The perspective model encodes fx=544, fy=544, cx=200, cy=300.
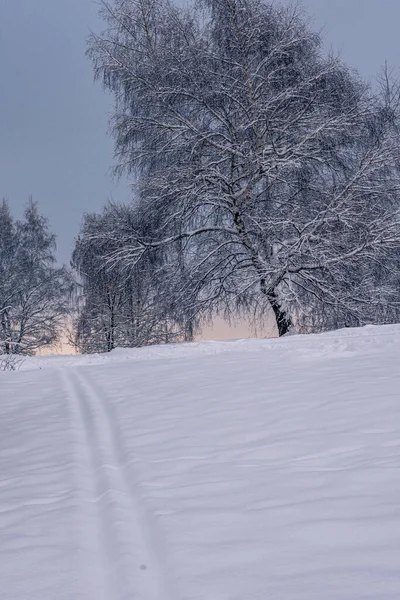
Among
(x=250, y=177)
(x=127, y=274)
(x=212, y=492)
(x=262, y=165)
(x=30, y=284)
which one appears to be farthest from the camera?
(x=30, y=284)

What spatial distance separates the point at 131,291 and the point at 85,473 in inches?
358

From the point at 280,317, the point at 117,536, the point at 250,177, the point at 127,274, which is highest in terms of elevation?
the point at 250,177

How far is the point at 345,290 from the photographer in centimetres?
1070

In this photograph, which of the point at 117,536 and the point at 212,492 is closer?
the point at 117,536

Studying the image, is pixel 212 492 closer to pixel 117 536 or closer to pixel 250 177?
pixel 117 536

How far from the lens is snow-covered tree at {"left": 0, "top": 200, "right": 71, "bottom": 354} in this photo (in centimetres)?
1820

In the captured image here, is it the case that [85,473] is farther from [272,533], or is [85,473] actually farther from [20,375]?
[20,375]

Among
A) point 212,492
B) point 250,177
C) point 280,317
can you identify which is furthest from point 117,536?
point 250,177

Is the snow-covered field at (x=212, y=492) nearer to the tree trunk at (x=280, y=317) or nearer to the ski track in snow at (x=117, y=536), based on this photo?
the ski track in snow at (x=117, y=536)

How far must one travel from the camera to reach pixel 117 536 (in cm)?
216

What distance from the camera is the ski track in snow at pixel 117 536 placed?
179 centimetres

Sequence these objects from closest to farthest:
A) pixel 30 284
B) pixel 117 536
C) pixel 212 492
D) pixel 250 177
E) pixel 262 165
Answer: pixel 117 536 → pixel 212 492 → pixel 262 165 → pixel 250 177 → pixel 30 284

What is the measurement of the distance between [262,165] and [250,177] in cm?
45

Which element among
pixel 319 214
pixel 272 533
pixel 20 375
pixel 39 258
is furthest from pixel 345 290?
pixel 39 258
